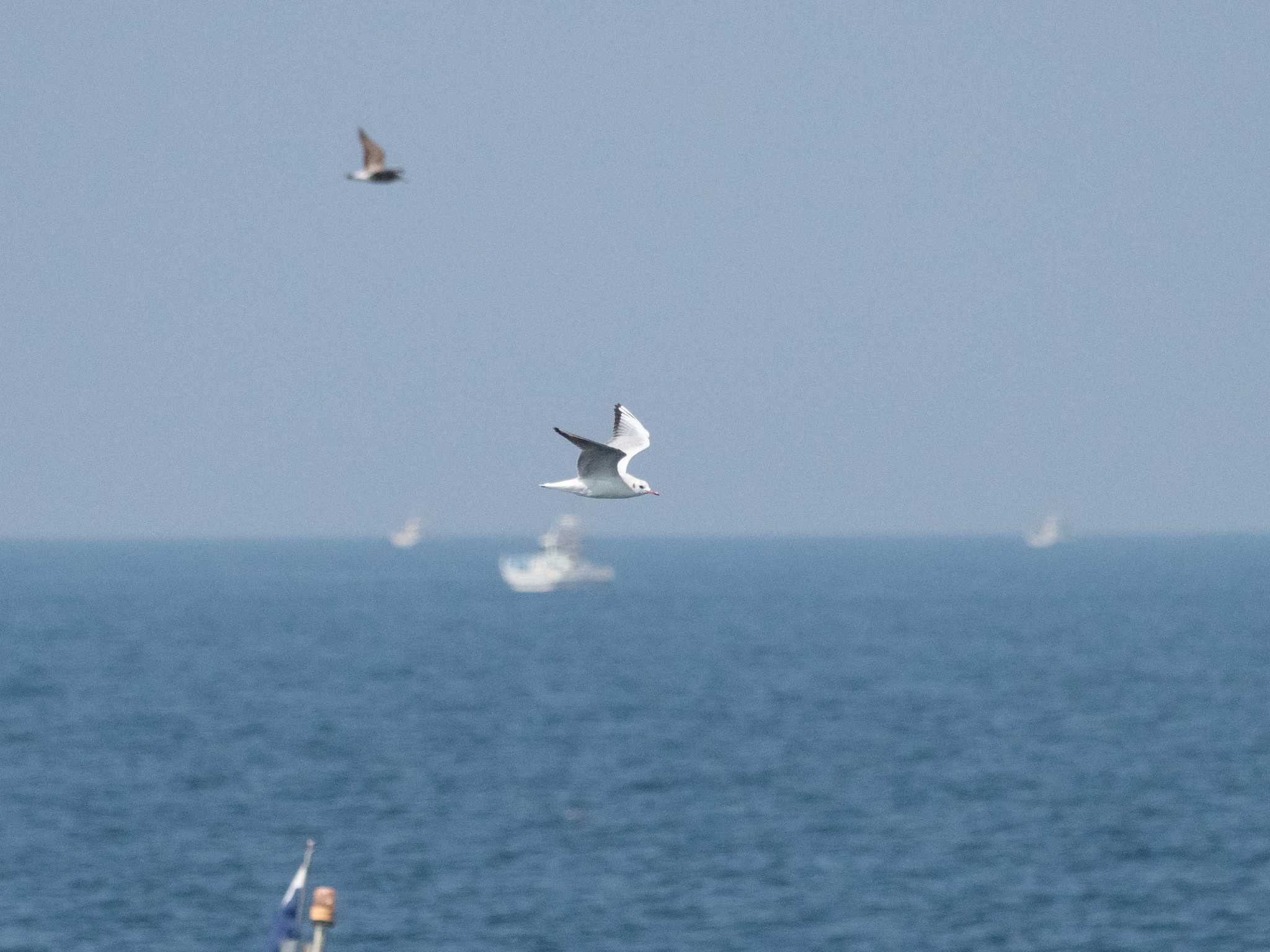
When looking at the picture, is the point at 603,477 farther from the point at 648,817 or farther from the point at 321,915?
the point at 648,817

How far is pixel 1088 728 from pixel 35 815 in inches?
3376

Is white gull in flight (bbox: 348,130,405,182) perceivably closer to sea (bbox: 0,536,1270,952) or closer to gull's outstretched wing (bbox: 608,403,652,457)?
gull's outstretched wing (bbox: 608,403,652,457)

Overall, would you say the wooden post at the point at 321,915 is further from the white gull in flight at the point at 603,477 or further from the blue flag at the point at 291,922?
the white gull in flight at the point at 603,477

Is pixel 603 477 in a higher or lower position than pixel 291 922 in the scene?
higher

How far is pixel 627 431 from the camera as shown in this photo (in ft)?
56.3

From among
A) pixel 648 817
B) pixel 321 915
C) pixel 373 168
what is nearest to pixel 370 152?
pixel 373 168

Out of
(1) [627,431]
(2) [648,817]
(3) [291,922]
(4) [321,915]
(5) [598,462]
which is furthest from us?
(2) [648,817]

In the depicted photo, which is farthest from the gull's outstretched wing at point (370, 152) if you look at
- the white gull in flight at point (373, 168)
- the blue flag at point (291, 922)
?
the blue flag at point (291, 922)

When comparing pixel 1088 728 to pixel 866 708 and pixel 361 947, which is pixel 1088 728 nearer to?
pixel 866 708

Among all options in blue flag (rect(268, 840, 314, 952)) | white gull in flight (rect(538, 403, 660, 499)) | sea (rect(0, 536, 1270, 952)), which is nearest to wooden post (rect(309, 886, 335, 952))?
blue flag (rect(268, 840, 314, 952))

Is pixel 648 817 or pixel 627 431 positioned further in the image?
A: pixel 648 817

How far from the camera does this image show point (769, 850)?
9112 cm

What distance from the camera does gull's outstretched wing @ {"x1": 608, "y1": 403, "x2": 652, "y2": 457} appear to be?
1694 centimetres

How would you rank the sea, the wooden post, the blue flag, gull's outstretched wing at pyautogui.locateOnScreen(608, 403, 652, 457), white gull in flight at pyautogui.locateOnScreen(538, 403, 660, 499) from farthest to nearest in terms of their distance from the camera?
1. the sea
2. the blue flag
3. the wooden post
4. gull's outstretched wing at pyautogui.locateOnScreen(608, 403, 652, 457)
5. white gull in flight at pyautogui.locateOnScreen(538, 403, 660, 499)
